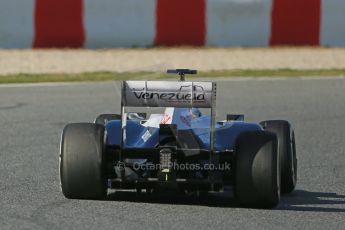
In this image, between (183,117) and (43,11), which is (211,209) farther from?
(43,11)

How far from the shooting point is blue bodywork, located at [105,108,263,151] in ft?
25.4

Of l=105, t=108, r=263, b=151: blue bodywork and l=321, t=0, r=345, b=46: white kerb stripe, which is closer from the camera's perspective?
l=105, t=108, r=263, b=151: blue bodywork

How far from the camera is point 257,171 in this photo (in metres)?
7.31

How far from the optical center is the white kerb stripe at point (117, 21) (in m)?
18.0

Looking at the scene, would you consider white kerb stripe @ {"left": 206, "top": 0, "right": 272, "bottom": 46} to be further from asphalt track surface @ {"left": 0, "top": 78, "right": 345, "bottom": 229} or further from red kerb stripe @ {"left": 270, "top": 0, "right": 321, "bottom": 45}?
asphalt track surface @ {"left": 0, "top": 78, "right": 345, "bottom": 229}

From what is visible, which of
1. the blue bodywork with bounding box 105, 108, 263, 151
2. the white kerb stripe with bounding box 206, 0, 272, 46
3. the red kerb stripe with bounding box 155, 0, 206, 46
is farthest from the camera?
the white kerb stripe with bounding box 206, 0, 272, 46

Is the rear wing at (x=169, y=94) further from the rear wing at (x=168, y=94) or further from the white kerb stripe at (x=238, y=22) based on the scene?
the white kerb stripe at (x=238, y=22)

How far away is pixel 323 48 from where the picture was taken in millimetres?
19297

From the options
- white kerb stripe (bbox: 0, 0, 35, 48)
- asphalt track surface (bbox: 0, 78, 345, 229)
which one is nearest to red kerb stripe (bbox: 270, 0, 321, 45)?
asphalt track surface (bbox: 0, 78, 345, 229)

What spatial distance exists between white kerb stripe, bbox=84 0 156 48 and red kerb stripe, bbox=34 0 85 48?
0.56ft

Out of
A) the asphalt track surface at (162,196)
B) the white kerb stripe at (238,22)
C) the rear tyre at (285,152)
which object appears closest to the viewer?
the asphalt track surface at (162,196)

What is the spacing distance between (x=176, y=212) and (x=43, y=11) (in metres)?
10.7

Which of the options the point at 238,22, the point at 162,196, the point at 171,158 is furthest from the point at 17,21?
the point at 171,158

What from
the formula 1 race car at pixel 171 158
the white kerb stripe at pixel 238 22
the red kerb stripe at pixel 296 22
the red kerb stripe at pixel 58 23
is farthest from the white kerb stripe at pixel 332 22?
the formula 1 race car at pixel 171 158
